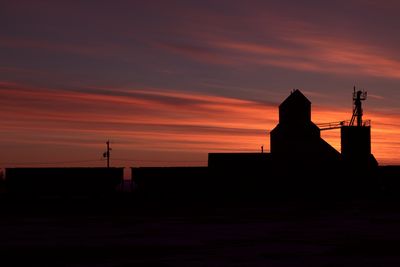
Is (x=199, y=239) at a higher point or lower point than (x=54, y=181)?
lower

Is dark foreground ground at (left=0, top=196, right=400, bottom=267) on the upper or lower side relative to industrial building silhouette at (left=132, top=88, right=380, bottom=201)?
lower

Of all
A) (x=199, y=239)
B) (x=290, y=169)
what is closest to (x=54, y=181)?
(x=290, y=169)

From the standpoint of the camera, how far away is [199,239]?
22.0 meters

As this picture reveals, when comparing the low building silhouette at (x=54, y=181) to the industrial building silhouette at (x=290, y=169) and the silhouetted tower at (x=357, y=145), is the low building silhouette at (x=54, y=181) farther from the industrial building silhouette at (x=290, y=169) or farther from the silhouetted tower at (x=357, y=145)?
the silhouetted tower at (x=357, y=145)

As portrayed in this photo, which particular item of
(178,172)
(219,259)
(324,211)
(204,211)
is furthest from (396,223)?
(178,172)

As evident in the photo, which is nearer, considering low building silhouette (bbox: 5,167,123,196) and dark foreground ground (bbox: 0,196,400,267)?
dark foreground ground (bbox: 0,196,400,267)

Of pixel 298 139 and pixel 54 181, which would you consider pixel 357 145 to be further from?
pixel 54 181

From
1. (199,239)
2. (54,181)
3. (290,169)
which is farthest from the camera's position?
(290,169)

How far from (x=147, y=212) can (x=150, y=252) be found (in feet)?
55.5

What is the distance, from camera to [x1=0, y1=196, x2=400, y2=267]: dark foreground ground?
1734cm

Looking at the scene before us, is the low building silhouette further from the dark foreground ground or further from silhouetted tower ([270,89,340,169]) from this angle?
silhouetted tower ([270,89,340,169])

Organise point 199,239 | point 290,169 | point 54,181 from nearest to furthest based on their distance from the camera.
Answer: point 199,239, point 54,181, point 290,169

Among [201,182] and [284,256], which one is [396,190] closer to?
[201,182]

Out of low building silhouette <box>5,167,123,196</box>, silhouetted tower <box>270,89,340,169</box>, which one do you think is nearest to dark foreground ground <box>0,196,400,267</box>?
low building silhouette <box>5,167,123,196</box>
